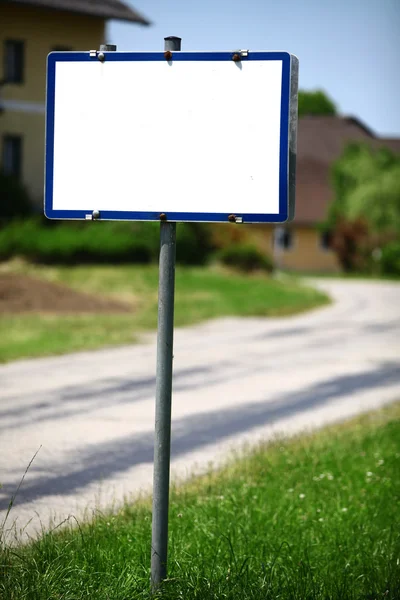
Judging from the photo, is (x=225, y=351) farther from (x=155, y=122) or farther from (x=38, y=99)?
(x=38, y=99)

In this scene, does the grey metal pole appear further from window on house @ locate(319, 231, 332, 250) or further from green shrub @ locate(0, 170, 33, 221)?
window on house @ locate(319, 231, 332, 250)

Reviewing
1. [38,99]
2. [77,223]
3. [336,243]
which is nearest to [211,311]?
[77,223]

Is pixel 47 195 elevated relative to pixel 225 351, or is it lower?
elevated

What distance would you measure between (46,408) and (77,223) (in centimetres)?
2240

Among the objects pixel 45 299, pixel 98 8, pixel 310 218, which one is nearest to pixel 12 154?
pixel 98 8

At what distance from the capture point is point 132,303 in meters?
23.0

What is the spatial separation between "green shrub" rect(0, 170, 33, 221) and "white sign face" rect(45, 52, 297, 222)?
28757 millimetres

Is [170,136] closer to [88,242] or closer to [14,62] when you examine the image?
[88,242]

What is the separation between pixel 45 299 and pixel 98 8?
17.7 metres

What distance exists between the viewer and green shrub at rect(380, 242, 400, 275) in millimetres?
51562

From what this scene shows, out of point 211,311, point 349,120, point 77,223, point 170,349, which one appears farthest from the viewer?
point 349,120

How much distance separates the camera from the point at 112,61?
419 centimetres

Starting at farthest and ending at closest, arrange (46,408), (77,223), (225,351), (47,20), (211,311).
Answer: (47,20)
(77,223)
(211,311)
(225,351)
(46,408)

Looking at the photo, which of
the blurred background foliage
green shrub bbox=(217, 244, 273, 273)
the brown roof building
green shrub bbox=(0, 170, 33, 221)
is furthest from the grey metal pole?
the brown roof building
